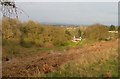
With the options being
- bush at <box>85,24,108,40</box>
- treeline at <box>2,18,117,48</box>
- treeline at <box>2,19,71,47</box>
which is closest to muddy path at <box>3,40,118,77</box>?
treeline at <box>2,18,117,48</box>

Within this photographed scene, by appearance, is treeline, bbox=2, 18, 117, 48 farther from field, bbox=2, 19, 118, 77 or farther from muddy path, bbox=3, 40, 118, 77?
muddy path, bbox=3, 40, 118, 77

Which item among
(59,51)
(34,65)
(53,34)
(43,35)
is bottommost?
(34,65)

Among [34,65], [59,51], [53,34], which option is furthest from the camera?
[53,34]

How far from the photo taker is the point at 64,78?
7.13 metres

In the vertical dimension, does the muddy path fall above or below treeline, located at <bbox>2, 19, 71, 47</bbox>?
below

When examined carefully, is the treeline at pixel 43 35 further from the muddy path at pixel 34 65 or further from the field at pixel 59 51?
the muddy path at pixel 34 65

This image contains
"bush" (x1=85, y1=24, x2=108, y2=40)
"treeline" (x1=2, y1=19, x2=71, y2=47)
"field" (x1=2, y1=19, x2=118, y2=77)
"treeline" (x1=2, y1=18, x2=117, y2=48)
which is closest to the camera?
"field" (x1=2, y1=19, x2=118, y2=77)

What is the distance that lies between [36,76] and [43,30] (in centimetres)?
3015

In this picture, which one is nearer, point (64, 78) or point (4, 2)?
point (4, 2)

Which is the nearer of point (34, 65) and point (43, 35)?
point (34, 65)

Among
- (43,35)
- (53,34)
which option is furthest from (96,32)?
(43,35)

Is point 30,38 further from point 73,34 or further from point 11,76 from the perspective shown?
point 11,76

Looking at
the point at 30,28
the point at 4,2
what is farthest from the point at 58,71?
the point at 30,28

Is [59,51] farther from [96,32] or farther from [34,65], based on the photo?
[96,32]
